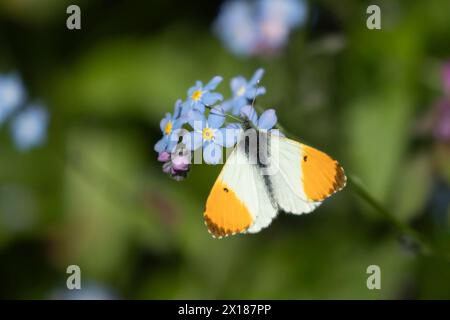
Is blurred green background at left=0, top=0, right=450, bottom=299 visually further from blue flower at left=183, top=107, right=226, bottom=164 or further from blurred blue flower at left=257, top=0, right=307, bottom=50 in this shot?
blue flower at left=183, top=107, right=226, bottom=164

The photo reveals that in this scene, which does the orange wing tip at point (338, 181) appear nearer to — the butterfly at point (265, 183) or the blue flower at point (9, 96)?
the butterfly at point (265, 183)

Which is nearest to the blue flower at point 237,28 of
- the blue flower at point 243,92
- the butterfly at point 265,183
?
the blue flower at point 243,92

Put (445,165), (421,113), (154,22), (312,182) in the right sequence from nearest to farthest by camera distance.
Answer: (312,182) < (445,165) < (421,113) < (154,22)

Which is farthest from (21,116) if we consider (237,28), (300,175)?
(300,175)

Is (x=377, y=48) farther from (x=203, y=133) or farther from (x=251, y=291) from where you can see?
(x=203, y=133)

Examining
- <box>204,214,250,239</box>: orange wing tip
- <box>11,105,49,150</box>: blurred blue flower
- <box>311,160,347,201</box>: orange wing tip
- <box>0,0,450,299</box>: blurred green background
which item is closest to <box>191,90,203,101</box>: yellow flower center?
<box>204,214,250,239</box>: orange wing tip

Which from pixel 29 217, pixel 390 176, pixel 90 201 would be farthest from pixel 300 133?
pixel 29 217
